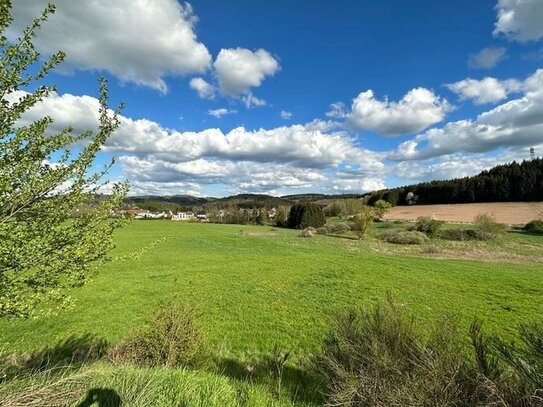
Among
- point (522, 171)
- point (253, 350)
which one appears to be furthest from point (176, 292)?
point (522, 171)

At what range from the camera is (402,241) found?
50188 millimetres

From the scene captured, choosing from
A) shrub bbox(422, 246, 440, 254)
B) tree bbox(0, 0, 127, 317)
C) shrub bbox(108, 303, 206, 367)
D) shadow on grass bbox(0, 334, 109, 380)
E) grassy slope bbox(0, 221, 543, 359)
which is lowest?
shrub bbox(422, 246, 440, 254)

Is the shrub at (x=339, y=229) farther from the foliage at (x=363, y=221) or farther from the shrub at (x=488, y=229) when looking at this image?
the shrub at (x=488, y=229)

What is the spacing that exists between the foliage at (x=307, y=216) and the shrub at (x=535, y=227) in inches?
1519

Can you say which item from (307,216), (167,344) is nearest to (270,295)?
(167,344)

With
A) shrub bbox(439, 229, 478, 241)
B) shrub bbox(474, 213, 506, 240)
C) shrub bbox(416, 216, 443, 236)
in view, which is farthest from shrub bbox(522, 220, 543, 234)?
shrub bbox(416, 216, 443, 236)

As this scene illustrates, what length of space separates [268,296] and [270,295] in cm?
20

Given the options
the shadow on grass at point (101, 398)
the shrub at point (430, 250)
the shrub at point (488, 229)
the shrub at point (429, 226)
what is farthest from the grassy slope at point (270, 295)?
the shrub at point (429, 226)

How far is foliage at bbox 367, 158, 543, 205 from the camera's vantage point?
78088 millimetres

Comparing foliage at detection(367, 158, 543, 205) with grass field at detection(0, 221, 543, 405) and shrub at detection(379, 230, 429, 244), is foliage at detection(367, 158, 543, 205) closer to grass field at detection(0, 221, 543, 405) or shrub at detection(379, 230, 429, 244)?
shrub at detection(379, 230, 429, 244)

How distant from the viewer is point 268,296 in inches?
695

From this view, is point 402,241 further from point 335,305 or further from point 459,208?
point 459,208

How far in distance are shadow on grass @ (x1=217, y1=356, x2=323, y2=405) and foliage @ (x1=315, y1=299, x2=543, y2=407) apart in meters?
0.54

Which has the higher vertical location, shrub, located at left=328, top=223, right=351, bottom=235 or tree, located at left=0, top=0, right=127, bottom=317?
tree, located at left=0, top=0, right=127, bottom=317
